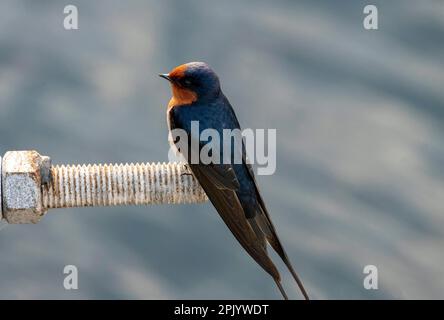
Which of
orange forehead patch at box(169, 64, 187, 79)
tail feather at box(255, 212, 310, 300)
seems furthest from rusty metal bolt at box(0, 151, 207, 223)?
orange forehead patch at box(169, 64, 187, 79)

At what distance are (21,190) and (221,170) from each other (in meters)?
1.00

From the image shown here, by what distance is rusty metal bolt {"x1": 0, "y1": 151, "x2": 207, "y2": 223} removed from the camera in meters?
3.42

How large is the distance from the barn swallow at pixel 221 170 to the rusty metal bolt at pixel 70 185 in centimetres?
32

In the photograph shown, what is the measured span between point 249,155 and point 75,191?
991 millimetres

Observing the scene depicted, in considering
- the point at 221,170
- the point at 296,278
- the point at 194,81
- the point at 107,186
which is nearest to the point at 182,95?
the point at 194,81

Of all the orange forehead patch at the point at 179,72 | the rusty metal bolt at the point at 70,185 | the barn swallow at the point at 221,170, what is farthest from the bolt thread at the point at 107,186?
the orange forehead patch at the point at 179,72

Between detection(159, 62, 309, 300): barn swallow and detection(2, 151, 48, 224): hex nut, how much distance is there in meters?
0.74

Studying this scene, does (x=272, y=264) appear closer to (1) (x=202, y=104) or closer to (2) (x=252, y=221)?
(2) (x=252, y=221)

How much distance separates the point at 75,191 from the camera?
136 inches

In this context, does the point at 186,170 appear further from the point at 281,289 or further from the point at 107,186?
the point at 281,289

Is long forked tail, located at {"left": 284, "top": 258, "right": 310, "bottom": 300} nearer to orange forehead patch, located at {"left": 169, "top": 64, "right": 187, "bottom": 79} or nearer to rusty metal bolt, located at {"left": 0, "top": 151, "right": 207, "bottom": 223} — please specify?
rusty metal bolt, located at {"left": 0, "top": 151, "right": 207, "bottom": 223}

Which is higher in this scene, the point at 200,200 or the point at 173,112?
the point at 173,112

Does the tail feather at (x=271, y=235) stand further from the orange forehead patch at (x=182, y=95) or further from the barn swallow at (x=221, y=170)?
the orange forehead patch at (x=182, y=95)

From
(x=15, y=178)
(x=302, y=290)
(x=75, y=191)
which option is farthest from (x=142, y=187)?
(x=302, y=290)
